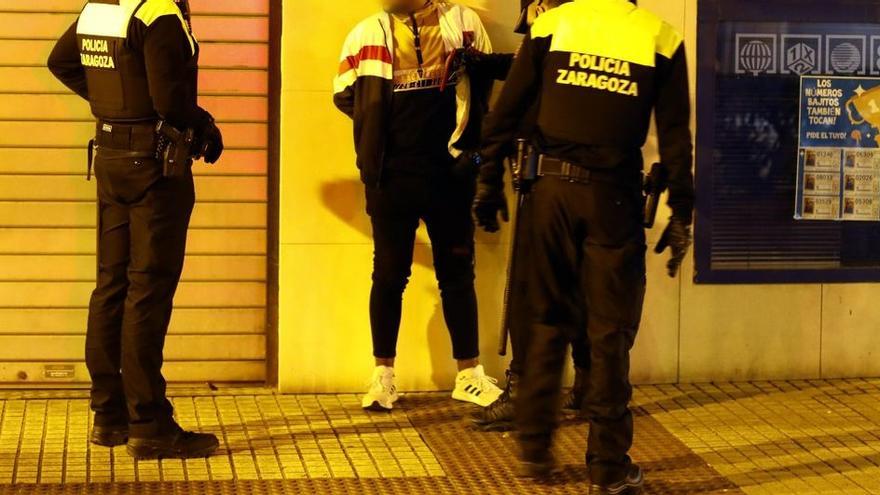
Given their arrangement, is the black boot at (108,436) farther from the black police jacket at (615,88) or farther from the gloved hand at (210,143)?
the black police jacket at (615,88)

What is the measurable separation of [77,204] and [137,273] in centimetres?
146

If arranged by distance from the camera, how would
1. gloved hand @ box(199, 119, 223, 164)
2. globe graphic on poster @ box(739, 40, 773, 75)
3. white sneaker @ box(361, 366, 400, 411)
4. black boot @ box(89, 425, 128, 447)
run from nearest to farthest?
1. gloved hand @ box(199, 119, 223, 164)
2. black boot @ box(89, 425, 128, 447)
3. white sneaker @ box(361, 366, 400, 411)
4. globe graphic on poster @ box(739, 40, 773, 75)

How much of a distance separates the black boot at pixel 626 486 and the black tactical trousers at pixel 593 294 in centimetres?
3

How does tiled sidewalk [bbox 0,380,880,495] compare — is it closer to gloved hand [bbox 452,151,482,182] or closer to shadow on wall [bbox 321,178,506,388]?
shadow on wall [bbox 321,178,506,388]

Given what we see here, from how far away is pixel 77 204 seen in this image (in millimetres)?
7906

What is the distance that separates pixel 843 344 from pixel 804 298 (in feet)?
1.15

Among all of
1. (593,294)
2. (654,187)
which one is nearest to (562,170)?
(654,187)

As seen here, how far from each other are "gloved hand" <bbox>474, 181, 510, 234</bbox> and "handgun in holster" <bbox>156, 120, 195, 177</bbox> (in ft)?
4.16

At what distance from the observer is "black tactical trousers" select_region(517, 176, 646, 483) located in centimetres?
603

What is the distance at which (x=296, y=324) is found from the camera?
797cm

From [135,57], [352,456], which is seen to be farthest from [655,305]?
[135,57]

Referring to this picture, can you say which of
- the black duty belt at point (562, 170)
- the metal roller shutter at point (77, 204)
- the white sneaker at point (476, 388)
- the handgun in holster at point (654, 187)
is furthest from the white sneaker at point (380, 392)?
the handgun in holster at point (654, 187)

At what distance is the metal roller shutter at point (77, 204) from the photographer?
7.84 m

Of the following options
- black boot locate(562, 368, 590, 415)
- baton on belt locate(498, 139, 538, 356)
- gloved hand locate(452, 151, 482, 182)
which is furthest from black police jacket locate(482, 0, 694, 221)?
black boot locate(562, 368, 590, 415)
